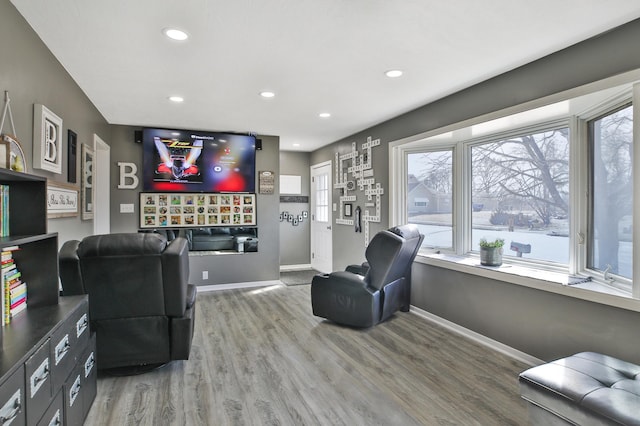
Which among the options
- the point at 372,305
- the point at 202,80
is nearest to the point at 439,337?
the point at 372,305

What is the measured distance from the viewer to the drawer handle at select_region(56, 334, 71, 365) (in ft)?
5.25

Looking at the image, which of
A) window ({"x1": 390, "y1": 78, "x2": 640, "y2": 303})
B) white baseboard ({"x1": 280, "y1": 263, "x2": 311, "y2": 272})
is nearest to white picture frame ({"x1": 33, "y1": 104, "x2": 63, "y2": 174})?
window ({"x1": 390, "y1": 78, "x2": 640, "y2": 303})

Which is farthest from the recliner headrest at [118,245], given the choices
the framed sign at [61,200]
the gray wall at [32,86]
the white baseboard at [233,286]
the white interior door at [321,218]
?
the white interior door at [321,218]

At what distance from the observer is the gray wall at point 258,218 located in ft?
15.9

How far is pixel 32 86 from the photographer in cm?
225

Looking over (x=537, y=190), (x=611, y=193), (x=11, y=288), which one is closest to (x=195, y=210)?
(x=11, y=288)

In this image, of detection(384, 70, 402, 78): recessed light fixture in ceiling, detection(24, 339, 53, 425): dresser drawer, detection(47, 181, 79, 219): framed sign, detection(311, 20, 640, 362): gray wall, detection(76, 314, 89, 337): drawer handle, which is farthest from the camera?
detection(384, 70, 402, 78): recessed light fixture in ceiling

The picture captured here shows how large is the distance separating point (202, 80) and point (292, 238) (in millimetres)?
4306

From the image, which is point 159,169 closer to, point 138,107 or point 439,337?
point 138,107

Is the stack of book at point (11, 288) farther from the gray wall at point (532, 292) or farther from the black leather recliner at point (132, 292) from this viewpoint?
the gray wall at point (532, 292)

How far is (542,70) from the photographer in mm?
2691

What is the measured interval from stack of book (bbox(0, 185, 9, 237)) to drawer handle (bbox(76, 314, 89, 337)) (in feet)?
1.95

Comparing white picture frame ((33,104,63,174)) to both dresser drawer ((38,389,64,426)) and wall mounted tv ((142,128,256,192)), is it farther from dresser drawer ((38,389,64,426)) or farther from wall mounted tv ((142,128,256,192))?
wall mounted tv ((142,128,256,192))

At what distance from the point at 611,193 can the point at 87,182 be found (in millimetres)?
4638
